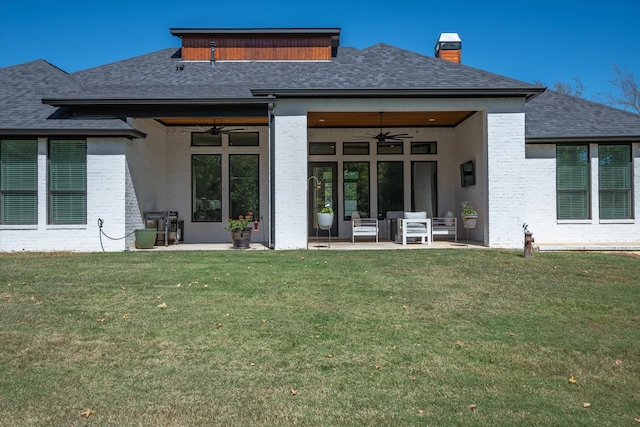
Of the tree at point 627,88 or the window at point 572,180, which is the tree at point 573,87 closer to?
the tree at point 627,88

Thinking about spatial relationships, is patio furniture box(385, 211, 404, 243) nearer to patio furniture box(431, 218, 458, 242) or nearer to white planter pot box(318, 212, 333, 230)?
patio furniture box(431, 218, 458, 242)

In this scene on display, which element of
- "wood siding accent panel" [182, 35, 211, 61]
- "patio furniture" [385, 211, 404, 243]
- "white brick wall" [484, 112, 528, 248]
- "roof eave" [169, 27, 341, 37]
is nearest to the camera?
"white brick wall" [484, 112, 528, 248]

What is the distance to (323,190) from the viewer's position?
16453 mm

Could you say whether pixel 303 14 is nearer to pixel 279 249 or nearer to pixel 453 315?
pixel 279 249

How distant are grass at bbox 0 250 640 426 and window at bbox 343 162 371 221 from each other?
25.5 ft

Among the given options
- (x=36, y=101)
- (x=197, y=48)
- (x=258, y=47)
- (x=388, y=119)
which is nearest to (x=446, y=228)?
(x=388, y=119)

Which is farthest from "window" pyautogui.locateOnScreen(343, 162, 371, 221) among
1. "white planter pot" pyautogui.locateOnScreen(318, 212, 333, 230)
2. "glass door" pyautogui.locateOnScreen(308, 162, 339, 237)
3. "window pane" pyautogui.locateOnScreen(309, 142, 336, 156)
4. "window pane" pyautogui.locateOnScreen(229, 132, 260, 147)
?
"white planter pot" pyautogui.locateOnScreen(318, 212, 333, 230)

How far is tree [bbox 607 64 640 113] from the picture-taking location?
1240 inches

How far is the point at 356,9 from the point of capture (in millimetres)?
17422

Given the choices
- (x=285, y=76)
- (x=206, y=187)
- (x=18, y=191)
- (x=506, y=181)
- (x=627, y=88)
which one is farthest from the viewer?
(x=627, y=88)

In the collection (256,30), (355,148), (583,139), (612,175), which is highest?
(256,30)

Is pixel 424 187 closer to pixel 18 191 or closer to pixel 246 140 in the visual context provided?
pixel 246 140

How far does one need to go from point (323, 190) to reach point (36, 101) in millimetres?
8244

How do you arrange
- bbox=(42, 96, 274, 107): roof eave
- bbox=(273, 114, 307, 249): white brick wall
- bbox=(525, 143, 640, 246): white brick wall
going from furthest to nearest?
bbox=(525, 143, 640, 246): white brick wall → bbox=(273, 114, 307, 249): white brick wall → bbox=(42, 96, 274, 107): roof eave
